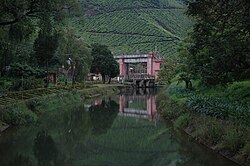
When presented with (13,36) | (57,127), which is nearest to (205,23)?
(13,36)

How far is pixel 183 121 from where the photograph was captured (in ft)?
89.9

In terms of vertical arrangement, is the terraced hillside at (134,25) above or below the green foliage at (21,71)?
above

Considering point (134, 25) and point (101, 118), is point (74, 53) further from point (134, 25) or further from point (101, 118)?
point (134, 25)

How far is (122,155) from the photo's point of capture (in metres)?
21.3

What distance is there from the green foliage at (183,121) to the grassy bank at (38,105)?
11.5 m

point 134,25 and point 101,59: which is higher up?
point 134,25

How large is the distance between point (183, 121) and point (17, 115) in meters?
12.6

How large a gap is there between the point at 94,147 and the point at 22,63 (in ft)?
105

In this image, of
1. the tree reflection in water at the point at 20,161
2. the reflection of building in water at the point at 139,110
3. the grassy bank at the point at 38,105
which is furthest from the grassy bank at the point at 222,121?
the grassy bank at the point at 38,105

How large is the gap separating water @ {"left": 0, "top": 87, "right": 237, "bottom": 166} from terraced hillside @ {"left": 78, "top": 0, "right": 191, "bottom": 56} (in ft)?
290

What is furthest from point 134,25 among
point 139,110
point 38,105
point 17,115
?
point 17,115

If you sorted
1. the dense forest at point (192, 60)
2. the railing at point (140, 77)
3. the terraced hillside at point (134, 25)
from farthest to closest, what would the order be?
1. the terraced hillside at point (134, 25)
2. the railing at point (140, 77)
3. the dense forest at point (192, 60)

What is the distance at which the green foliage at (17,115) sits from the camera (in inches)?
1154

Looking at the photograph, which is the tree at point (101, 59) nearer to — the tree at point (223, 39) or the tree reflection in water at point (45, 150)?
the tree reflection in water at point (45, 150)
